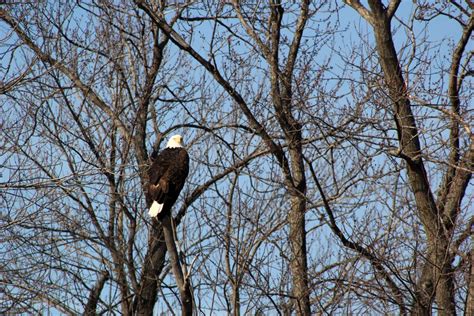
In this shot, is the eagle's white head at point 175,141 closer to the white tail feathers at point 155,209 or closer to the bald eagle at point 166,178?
the bald eagle at point 166,178

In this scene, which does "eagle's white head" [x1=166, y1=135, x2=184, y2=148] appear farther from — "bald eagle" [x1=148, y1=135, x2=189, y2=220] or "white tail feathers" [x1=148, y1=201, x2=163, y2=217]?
"white tail feathers" [x1=148, y1=201, x2=163, y2=217]

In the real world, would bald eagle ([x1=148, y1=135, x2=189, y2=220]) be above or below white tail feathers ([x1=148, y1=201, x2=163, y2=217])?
above

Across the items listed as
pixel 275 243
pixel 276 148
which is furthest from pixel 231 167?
pixel 275 243

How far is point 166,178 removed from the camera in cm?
781

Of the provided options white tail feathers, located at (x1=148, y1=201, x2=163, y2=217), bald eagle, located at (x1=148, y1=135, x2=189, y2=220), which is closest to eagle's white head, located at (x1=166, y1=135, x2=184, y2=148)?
bald eagle, located at (x1=148, y1=135, x2=189, y2=220)

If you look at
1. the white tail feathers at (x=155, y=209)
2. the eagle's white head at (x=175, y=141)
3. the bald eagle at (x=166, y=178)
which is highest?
the eagle's white head at (x=175, y=141)

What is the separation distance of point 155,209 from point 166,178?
352mm

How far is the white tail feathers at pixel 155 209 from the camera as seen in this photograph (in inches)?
299

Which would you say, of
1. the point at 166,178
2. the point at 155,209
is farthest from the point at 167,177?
the point at 155,209

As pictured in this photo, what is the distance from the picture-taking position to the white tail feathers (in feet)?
24.9

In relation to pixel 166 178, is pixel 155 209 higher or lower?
lower

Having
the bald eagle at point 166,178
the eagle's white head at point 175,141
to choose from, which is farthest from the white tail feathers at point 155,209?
the eagle's white head at point 175,141

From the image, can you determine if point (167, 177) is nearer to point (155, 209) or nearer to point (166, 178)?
point (166, 178)

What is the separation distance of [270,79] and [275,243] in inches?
83.7
